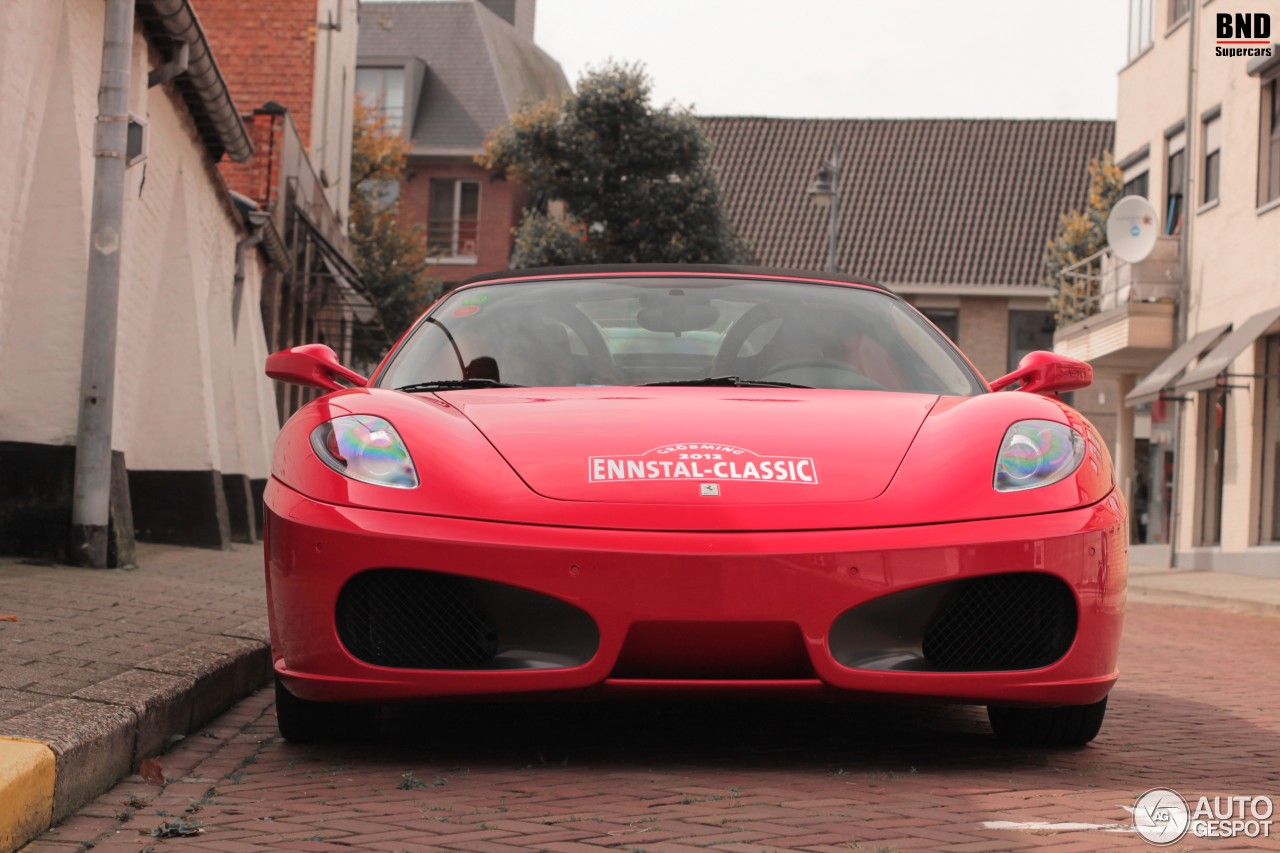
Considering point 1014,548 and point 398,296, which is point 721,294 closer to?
point 1014,548

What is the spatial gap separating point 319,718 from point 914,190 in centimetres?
4387

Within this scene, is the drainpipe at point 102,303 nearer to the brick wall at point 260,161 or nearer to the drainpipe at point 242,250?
the drainpipe at point 242,250

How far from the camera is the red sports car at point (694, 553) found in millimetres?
4113

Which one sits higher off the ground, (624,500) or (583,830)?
(624,500)

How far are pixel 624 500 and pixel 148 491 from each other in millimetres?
11115

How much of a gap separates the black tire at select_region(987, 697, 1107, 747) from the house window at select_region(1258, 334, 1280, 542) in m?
18.4

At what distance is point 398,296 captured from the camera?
41.3 m

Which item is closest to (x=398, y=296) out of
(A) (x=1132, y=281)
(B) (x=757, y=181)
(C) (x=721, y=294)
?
(B) (x=757, y=181)

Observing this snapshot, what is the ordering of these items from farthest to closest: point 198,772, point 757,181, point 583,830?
point 757,181, point 198,772, point 583,830

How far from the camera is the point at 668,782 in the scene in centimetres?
415

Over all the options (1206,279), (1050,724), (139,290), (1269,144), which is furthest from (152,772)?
(1206,279)

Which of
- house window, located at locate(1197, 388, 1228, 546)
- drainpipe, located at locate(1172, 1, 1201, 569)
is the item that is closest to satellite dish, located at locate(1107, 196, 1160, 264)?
drainpipe, located at locate(1172, 1, 1201, 569)

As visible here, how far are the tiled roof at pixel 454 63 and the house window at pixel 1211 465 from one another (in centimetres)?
2639

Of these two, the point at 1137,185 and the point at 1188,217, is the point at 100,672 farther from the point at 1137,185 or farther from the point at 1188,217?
the point at 1137,185
